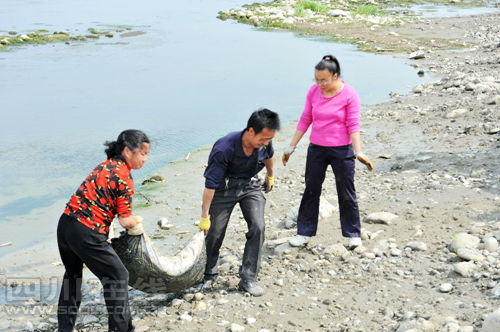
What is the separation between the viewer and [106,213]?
454cm

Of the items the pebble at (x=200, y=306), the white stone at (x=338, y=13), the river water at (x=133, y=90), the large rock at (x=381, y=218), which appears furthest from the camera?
the white stone at (x=338, y=13)

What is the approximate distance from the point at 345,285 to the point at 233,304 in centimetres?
104

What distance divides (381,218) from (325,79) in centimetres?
214

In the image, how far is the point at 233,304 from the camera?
18.0ft

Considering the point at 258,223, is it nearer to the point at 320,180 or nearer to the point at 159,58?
the point at 320,180

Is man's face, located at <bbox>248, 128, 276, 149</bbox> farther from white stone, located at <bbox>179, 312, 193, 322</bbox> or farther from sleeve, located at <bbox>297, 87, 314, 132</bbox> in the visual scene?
white stone, located at <bbox>179, 312, 193, 322</bbox>

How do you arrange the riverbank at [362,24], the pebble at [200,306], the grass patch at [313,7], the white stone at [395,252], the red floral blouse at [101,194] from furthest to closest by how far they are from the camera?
the grass patch at [313,7] → the riverbank at [362,24] → the white stone at [395,252] → the pebble at [200,306] → the red floral blouse at [101,194]

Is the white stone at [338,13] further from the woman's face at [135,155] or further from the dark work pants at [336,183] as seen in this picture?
the woman's face at [135,155]

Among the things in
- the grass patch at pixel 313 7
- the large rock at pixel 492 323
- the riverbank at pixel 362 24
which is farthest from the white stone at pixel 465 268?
the grass patch at pixel 313 7

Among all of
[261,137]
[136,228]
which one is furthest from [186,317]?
[261,137]

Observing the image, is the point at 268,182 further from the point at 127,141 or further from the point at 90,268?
the point at 90,268

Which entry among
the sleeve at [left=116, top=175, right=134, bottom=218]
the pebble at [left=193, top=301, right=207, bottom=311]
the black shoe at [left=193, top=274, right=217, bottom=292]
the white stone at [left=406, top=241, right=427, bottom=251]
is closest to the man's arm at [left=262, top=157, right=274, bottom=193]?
the black shoe at [left=193, top=274, right=217, bottom=292]

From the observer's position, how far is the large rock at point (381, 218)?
7154mm

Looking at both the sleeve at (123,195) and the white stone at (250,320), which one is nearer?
the sleeve at (123,195)
